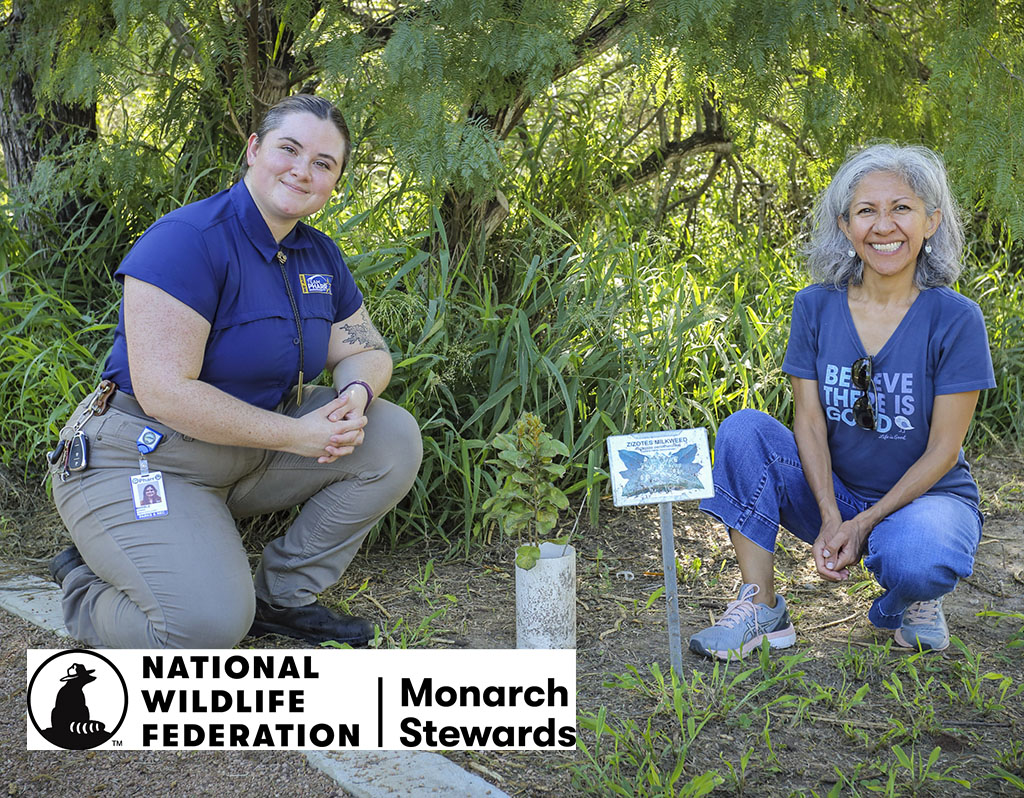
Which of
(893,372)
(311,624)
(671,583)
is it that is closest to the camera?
(671,583)

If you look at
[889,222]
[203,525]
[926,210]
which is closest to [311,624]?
[203,525]

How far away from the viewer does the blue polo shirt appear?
2.24 m

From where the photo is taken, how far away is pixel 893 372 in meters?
2.44

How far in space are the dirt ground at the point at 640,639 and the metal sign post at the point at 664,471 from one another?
401 mm

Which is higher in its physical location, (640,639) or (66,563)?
(66,563)

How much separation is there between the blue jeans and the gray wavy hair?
46 cm

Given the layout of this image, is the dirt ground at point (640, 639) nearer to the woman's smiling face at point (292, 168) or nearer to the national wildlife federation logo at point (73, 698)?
the national wildlife federation logo at point (73, 698)

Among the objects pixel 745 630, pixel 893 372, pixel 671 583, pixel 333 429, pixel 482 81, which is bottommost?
pixel 745 630

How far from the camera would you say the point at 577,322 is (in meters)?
3.48

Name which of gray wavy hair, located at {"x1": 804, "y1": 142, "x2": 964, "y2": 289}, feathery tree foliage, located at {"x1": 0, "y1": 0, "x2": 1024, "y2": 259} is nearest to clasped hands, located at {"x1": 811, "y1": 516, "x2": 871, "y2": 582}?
gray wavy hair, located at {"x1": 804, "y1": 142, "x2": 964, "y2": 289}

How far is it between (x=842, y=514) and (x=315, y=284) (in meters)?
1.51

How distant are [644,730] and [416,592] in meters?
0.95

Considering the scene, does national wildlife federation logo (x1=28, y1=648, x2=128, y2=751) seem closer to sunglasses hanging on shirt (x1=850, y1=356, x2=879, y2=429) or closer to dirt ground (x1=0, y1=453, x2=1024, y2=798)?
dirt ground (x1=0, y1=453, x2=1024, y2=798)

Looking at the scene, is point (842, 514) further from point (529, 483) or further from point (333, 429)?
point (333, 429)
